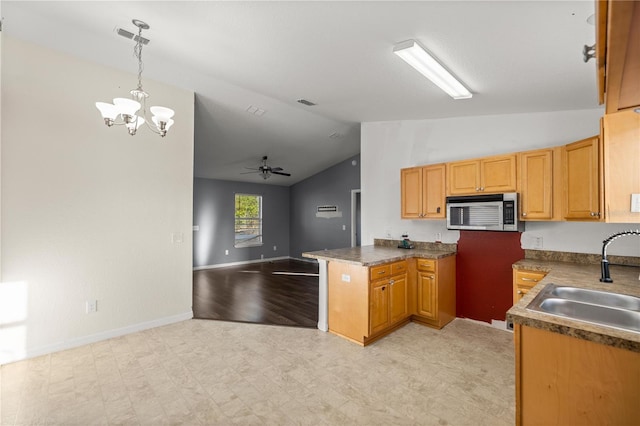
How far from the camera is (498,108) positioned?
334 centimetres

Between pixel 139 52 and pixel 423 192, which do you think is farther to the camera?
pixel 423 192

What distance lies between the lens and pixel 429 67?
97.0 inches

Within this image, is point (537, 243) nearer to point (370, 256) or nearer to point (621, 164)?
point (621, 164)

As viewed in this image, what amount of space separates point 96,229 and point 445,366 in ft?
12.0

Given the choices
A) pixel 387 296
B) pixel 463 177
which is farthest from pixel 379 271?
pixel 463 177

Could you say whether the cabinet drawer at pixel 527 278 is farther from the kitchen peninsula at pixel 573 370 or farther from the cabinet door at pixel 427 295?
the kitchen peninsula at pixel 573 370

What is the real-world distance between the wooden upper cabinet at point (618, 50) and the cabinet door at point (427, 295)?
259cm

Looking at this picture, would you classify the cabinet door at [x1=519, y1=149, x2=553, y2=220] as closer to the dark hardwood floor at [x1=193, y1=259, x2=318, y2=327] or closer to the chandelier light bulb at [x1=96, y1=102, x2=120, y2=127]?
the dark hardwood floor at [x1=193, y1=259, x2=318, y2=327]

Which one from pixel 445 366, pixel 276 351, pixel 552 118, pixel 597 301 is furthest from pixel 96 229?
pixel 552 118

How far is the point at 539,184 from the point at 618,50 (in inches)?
98.2

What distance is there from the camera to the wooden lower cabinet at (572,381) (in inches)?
46.8

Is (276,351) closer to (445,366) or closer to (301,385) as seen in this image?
(301,385)

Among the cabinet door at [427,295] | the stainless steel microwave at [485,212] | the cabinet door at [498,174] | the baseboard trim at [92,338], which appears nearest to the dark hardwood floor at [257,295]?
the baseboard trim at [92,338]

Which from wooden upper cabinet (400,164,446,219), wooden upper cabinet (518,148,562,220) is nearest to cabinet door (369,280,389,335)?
wooden upper cabinet (400,164,446,219)
